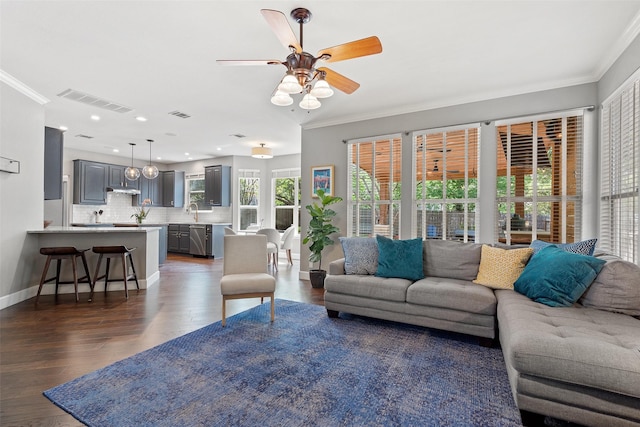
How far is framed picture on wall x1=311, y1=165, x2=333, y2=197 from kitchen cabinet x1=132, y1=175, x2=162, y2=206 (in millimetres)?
5918

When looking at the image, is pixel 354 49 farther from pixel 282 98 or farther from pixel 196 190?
pixel 196 190

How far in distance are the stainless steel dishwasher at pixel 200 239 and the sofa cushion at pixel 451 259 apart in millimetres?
6201

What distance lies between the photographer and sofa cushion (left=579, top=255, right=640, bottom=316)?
224 cm

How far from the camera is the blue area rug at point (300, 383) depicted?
1801 millimetres

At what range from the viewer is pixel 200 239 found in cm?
838

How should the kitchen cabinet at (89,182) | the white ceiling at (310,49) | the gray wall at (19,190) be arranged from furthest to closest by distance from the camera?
the kitchen cabinet at (89,182)
the gray wall at (19,190)
the white ceiling at (310,49)

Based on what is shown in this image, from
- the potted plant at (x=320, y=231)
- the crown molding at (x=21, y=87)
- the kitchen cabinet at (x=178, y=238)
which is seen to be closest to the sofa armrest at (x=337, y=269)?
the potted plant at (x=320, y=231)

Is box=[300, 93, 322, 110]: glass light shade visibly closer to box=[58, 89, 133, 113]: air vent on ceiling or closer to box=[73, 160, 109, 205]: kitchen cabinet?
box=[58, 89, 133, 113]: air vent on ceiling

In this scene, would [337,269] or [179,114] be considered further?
[179,114]

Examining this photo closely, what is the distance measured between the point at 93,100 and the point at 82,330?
3.18 metres

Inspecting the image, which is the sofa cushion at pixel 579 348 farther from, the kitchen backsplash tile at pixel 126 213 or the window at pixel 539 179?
the kitchen backsplash tile at pixel 126 213

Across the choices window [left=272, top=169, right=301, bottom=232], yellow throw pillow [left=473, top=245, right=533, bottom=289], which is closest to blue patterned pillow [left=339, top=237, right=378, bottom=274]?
yellow throw pillow [left=473, top=245, right=533, bottom=289]

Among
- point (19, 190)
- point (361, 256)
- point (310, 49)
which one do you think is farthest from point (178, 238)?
Result: point (310, 49)

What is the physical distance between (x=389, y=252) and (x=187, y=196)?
7758 millimetres
